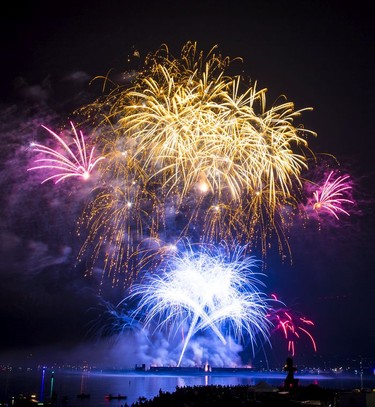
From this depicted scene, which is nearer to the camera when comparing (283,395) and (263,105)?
(263,105)

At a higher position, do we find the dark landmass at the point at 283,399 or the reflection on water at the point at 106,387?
the dark landmass at the point at 283,399

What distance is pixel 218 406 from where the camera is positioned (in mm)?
21312

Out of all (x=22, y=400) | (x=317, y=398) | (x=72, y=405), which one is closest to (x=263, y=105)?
(x=317, y=398)

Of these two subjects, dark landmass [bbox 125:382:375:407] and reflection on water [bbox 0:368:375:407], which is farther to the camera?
reflection on water [bbox 0:368:375:407]

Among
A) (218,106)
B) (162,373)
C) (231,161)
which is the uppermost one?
(218,106)

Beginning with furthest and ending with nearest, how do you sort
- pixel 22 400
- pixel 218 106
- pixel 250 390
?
pixel 22 400, pixel 250 390, pixel 218 106

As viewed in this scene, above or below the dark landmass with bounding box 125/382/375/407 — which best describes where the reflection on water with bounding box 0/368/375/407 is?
below

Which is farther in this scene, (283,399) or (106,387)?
(106,387)

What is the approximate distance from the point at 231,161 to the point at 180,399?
15201mm

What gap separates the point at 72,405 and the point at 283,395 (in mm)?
41836

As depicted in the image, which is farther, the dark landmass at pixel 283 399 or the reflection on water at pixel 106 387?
the reflection on water at pixel 106 387

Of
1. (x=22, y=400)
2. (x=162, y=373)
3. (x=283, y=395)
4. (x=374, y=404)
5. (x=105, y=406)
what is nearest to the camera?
(x=374, y=404)

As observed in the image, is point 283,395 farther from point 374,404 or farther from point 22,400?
point 22,400

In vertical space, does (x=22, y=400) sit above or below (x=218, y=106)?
below
